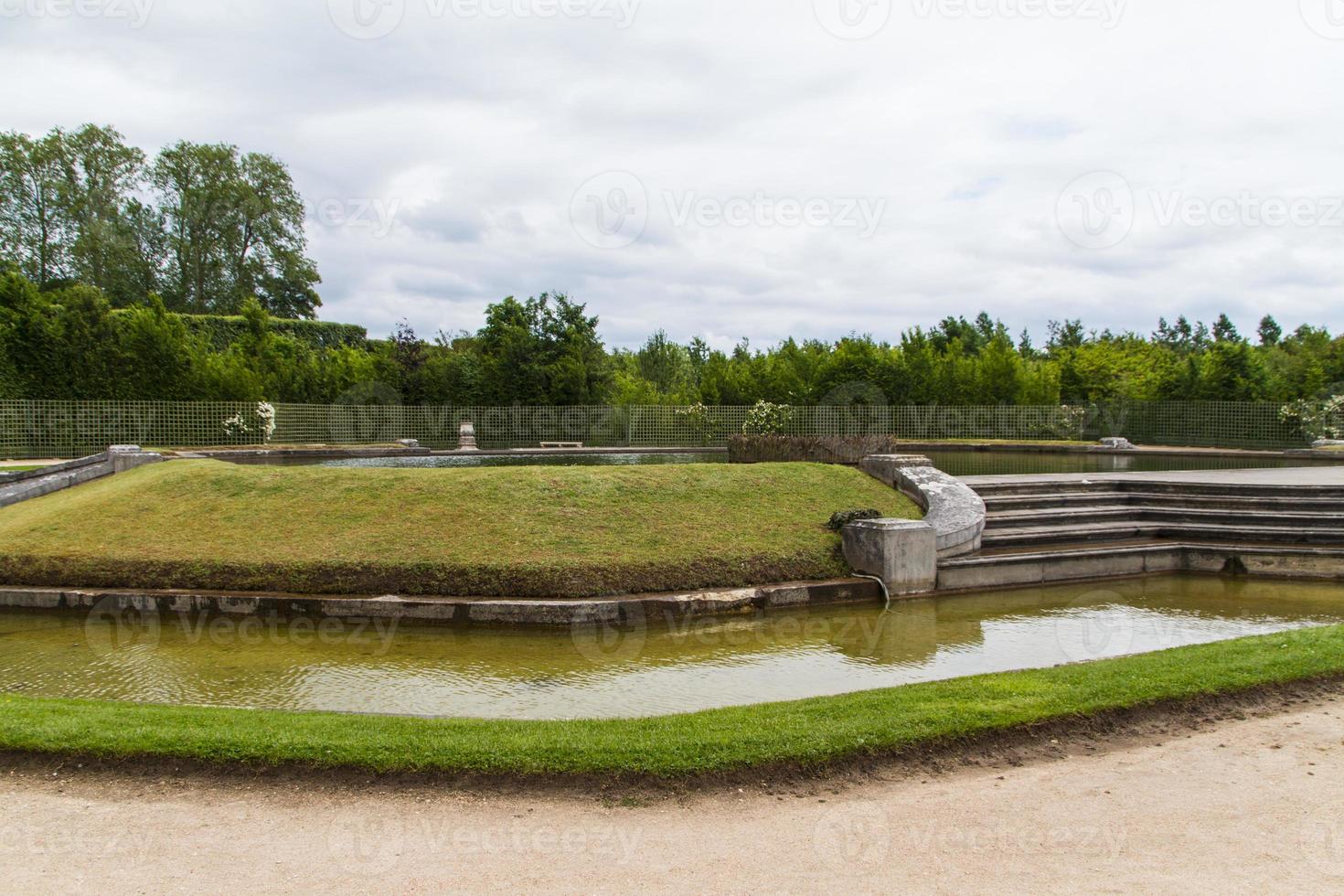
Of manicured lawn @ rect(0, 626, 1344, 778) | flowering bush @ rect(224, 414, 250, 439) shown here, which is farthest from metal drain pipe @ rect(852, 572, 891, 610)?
flowering bush @ rect(224, 414, 250, 439)

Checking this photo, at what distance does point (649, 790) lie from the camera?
160 inches

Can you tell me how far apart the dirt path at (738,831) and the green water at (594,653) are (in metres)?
1.59

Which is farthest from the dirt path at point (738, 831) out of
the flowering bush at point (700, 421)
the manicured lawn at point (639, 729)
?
the flowering bush at point (700, 421)

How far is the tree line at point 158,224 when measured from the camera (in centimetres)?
4650

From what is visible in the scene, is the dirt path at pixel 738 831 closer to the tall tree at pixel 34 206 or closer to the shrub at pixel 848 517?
the shrub at pixel 848 517

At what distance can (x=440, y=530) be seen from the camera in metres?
9.48

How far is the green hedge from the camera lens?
43344 mm

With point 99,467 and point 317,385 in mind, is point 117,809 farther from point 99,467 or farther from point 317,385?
point 317,385

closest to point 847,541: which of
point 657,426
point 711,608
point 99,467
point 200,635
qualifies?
point 711,608

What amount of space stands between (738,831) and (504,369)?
96.7 feet

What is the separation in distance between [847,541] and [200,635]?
22.7 ft

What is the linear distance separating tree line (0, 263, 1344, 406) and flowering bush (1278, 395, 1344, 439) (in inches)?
109

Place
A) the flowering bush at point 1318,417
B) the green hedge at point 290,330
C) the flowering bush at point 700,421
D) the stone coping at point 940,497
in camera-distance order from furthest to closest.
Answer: the green hedge at point 290,330
the flowering bush at point 700,421
the flowering bush at point 1318,417
the stone coping at point 940,497

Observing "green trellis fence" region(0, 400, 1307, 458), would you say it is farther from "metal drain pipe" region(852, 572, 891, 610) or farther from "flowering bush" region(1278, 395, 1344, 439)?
"metal drain pipe" region(852, 572, 891, 610)
